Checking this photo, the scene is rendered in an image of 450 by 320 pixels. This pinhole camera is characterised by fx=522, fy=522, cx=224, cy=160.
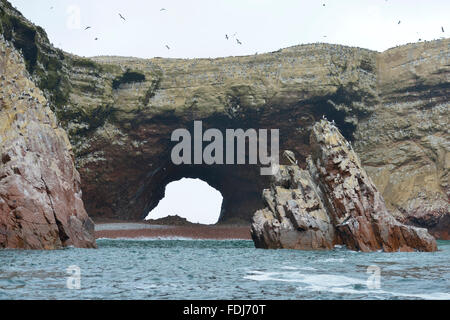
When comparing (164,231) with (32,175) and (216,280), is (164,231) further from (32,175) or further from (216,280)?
(216,280)

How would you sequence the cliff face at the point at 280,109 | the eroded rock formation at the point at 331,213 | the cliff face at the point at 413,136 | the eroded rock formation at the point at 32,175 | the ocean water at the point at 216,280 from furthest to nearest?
1. the cliff face at the point at 280,109
2. the cliff face at the point at 413,136
3. the eroded rock formation at the point at 331,213
4. the eroded rock formation at the point at 32,175
5. the ocean water at the point at 216,280

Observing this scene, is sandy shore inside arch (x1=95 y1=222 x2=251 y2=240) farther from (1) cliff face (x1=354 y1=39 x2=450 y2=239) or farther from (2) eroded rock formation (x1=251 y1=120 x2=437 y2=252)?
(2) eroded rock formation (x1=251 y1=120 x2=437 y2=252)

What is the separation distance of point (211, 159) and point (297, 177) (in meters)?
29.1

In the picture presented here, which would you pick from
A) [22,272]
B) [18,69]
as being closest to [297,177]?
[18,69]

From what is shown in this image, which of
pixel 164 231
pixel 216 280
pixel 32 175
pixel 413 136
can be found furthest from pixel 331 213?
pixel 413 136

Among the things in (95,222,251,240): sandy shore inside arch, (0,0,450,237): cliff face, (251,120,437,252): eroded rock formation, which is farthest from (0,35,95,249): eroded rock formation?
(0,0,450,237): cliff face

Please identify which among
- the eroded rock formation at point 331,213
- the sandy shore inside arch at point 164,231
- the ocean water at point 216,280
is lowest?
the sandy shore inside arch at point 164,231

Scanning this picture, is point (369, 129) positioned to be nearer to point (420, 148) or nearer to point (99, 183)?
point (420, 148)

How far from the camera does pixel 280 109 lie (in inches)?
2333

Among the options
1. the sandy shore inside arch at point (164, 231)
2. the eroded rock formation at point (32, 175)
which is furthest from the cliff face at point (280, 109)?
the eroded rock formation at point (32, 175)

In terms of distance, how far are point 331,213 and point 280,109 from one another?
26186 millimetres

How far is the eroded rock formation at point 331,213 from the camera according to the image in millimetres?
32312

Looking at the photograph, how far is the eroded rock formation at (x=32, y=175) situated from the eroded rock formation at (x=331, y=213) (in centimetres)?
1234

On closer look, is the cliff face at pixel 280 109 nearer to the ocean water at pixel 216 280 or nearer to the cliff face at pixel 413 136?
the cliff face at pixel 413 136
